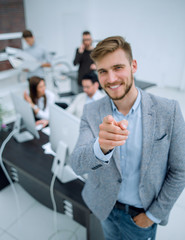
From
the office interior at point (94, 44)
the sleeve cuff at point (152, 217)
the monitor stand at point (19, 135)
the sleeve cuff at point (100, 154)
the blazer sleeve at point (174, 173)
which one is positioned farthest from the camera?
the monitor stand at point (19, 135)

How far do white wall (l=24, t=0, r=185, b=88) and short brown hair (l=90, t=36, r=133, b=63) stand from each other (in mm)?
3152

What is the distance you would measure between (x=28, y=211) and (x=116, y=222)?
1303mm

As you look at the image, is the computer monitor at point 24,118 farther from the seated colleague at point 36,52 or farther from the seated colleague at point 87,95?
the seated colleague at point 36,52

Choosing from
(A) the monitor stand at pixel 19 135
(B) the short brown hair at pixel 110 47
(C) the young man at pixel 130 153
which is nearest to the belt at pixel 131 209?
(C) the young man at pixel 130 153

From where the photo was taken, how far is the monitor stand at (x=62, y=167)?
1.43 metres

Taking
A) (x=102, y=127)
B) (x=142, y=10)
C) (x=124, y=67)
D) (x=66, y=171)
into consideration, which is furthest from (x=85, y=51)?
(x=102, y=127)

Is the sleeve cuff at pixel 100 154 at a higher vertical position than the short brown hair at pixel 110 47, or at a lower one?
lower

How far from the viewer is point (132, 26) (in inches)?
195

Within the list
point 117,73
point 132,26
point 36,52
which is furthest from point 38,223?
point 132,26

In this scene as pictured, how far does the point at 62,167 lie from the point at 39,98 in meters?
1.49

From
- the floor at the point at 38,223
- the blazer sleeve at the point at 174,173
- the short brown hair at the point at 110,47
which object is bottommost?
the floor at the point at 38,223

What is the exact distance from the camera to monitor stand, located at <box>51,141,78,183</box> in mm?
1429

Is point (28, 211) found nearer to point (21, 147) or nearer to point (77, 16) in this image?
point (21, 147)

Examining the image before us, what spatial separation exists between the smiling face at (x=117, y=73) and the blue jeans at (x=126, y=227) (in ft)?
2.25
